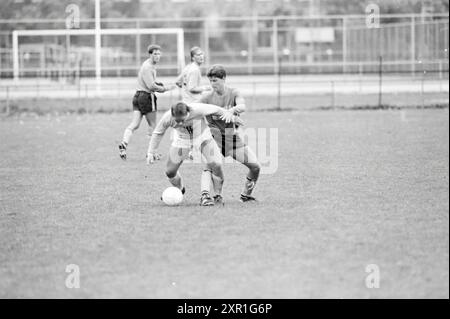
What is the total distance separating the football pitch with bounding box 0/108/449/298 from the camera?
6859 mm

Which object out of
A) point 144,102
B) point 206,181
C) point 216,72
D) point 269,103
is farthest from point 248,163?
point 269,103

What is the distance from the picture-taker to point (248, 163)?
35.8ft

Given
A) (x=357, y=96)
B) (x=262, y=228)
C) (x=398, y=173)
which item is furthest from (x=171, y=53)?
(x=262, y=228)

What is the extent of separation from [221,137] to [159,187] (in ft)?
7.08

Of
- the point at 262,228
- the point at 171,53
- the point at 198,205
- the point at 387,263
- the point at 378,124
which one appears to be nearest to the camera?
the point at 387,263

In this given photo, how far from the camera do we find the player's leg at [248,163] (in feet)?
35.6

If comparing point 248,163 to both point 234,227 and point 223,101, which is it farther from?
point 234,227

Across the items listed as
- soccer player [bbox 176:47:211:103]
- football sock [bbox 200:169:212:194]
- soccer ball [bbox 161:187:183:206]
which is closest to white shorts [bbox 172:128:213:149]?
football sock [bbox 200:169:212:194]

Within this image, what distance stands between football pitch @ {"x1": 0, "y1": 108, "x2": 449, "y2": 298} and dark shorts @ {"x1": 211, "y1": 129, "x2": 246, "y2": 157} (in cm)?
75

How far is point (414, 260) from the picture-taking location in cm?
742

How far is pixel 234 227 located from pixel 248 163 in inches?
72.3

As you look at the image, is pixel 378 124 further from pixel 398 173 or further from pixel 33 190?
pixel 33 190

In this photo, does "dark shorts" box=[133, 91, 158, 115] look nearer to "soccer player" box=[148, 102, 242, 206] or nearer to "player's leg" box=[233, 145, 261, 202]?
"soccer player" box=[148, 102, 242, 206]

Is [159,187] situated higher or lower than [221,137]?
lower
